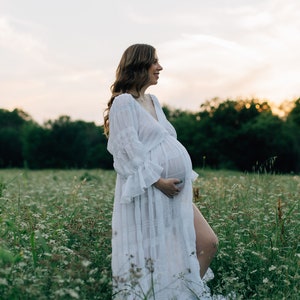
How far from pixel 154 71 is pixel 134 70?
0.17m

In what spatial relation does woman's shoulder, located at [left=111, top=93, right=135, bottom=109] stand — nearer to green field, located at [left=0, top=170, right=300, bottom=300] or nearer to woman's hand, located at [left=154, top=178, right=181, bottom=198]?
woman's hand, located at [left=154, top=178, right=181, bottom=198]

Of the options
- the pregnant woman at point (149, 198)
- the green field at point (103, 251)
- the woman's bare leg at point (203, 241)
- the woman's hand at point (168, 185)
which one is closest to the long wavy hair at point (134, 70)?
the pregnant woman at point (149, 198)

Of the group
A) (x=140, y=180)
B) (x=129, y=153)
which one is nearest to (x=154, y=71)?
(x=129, y=153)

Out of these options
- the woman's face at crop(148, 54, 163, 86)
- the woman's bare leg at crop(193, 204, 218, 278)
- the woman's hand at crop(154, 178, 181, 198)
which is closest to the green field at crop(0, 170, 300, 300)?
the woman's bare leg at crop(193, 204, 218, 278)

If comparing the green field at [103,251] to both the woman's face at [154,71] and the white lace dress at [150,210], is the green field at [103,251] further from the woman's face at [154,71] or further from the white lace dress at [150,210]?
the woman's face at [154,71]

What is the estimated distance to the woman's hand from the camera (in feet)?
14.5

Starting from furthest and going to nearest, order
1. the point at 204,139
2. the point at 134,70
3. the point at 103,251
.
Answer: the point at 204,139 < the point at 103,251 < the point at 134,70

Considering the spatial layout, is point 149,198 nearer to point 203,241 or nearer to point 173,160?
point 173,160

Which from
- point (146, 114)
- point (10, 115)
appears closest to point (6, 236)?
point (146, 114)

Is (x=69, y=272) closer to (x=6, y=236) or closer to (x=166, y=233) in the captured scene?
(x=166, y=233)

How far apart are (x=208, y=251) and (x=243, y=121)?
5353 centimetres

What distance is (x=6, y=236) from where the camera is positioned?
531 centimetres

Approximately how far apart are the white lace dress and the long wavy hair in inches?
7.6

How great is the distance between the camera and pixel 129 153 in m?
4.41
